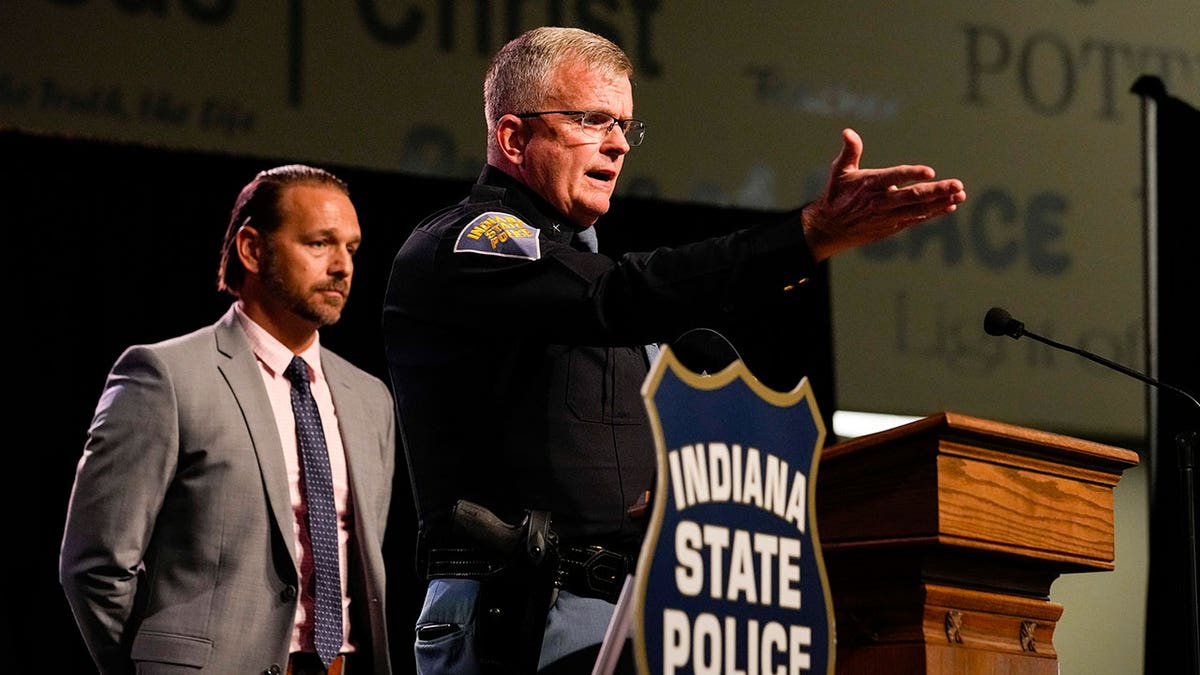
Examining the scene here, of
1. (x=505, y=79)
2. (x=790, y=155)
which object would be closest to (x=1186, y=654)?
(x=790, y=155)


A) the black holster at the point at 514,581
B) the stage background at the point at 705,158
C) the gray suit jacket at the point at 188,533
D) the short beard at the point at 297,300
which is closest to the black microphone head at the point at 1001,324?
the black holster at the point at 514,581

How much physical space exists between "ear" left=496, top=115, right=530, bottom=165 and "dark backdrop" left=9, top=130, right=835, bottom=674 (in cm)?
196

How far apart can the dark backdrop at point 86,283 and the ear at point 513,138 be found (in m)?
1.96

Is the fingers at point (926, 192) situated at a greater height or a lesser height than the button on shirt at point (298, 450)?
greater

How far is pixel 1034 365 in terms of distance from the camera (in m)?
4.86

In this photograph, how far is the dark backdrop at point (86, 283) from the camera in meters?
3.81

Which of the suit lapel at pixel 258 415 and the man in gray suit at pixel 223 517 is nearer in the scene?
the man in gray suit at pixel 223 517

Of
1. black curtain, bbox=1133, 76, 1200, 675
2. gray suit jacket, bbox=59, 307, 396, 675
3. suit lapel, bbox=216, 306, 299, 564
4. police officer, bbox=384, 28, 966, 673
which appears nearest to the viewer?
police officer, bbox=384, 28, 966, 673

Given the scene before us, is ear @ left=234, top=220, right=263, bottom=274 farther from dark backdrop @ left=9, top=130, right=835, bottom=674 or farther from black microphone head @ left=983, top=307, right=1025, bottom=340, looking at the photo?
black microphone head @ left=983, top=307, right=1025, bottom=340

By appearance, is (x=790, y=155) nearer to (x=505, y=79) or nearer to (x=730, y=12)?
(x=730, y=12)

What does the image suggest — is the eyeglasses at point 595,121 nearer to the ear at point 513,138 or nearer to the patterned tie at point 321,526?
the ear at point 513,138

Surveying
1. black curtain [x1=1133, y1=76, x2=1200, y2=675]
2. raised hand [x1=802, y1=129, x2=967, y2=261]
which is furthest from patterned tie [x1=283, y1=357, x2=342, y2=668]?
black curtain [x1=1133, y1=76, x2=1200, y2=675]

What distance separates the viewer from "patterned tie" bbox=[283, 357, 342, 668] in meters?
2.68

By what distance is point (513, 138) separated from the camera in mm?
2123
